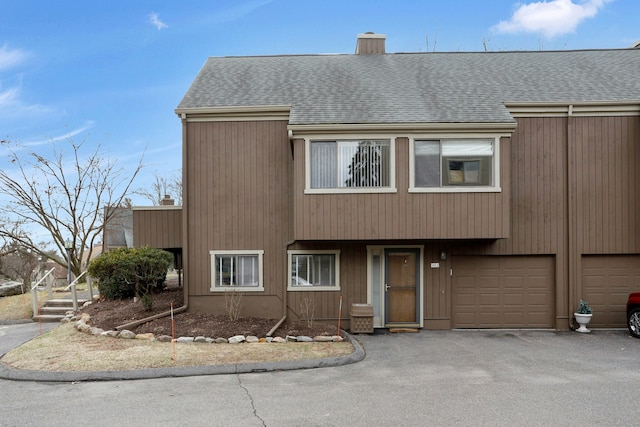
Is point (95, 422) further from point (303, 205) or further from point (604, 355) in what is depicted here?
point (604, 355)

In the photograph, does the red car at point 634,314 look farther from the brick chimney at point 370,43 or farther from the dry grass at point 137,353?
the brick chimney at point 370,43

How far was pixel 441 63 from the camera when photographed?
48.5ft

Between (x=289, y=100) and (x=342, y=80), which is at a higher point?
(x=342, y=80)

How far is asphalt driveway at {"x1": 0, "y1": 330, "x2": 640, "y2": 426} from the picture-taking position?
18.4ft

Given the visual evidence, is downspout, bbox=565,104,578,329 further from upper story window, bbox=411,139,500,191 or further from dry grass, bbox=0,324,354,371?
dry grass, bbox=0,324,354,371

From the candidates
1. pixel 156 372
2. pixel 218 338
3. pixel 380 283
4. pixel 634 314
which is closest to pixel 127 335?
pixel 218 338

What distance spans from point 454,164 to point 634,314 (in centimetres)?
533

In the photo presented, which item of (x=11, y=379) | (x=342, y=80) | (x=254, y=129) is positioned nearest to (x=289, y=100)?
(x=254, y=129)

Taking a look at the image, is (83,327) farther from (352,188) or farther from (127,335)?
(352,188)

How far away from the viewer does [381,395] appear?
6.50 metres

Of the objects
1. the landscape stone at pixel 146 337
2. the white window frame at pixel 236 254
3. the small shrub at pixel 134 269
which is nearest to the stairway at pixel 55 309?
the small shrub at pixel 134 269

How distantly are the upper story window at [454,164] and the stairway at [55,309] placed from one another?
10.5 m

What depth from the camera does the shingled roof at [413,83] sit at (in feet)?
37.0

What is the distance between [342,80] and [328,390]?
30.3ft
